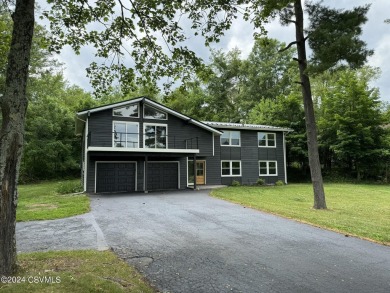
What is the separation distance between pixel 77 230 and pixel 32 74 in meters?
23.7

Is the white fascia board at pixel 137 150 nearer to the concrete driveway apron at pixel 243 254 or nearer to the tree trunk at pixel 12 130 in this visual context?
the concrete driveway apron at pixel 243 254

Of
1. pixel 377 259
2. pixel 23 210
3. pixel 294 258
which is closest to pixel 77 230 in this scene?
pixel 23 210

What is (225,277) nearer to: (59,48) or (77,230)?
(77,230)

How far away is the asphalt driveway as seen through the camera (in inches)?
156

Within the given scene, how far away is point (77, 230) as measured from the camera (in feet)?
23.1

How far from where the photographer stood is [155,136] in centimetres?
1789

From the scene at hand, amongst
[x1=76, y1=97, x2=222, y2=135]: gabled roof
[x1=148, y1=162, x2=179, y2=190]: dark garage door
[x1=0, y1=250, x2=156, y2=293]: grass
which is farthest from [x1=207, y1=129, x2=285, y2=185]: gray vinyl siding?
[x1=0, y1=250, x2=156, y2=293]: grass

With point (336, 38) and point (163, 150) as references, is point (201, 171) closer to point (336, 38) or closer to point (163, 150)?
point (163, 150)

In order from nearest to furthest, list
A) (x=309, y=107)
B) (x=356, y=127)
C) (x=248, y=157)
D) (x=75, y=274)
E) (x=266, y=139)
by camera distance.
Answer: (x=75, y=274) → (x=309, y=107) → (x=248, y=157) → (x=266, y=139) → (x=356, y=127)

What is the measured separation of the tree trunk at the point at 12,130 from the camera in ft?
11.6

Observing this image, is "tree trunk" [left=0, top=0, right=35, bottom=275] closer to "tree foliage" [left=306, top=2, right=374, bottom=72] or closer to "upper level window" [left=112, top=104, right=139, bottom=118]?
"tree foliage" [left=306, top=2, right=374, bottom=72]

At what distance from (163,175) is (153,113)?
4218mm

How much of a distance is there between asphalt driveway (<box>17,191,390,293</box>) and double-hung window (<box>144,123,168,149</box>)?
8.67 meters

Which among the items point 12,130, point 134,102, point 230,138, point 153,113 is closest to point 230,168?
point 230,138
